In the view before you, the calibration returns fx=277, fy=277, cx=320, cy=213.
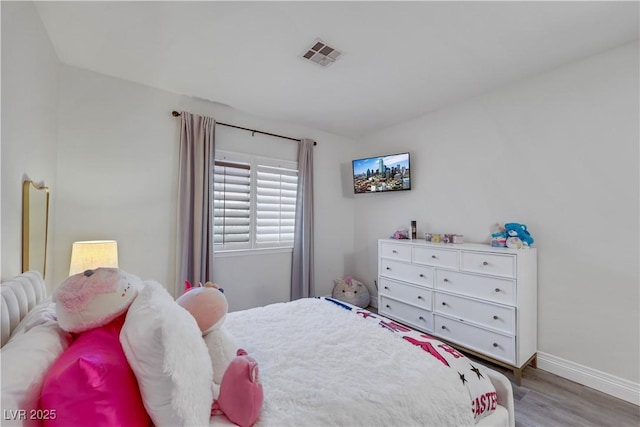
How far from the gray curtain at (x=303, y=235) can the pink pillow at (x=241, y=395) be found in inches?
104

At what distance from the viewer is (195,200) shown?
291 centimetres

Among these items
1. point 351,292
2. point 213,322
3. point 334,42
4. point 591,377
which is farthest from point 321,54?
point 591,377

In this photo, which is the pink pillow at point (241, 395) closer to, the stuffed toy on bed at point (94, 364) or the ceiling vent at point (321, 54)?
the stuffed toy on bed at point (94, 364)

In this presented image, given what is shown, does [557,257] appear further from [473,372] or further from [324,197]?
[324,197]

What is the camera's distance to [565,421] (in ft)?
6.01

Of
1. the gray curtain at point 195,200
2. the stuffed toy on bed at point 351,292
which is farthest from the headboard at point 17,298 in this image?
the stuffed toy on bed at point 351,292

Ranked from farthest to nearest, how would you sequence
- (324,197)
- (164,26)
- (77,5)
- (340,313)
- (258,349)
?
(324,197), (340,313), (164,26), (77,5), (258,349)

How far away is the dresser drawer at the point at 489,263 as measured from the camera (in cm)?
228

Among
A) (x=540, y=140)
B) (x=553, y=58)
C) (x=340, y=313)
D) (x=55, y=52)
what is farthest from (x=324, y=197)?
(x=55, y=52)

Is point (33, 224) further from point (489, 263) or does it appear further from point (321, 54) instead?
point (489, 263)

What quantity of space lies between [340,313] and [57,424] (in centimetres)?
160

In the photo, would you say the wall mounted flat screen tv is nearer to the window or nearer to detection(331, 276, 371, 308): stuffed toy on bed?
the window

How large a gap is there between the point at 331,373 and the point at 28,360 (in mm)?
1091

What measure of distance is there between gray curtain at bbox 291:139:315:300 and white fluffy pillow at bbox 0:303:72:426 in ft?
8.92
